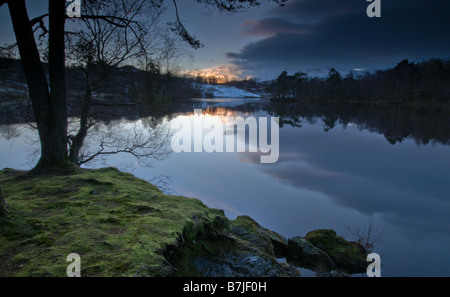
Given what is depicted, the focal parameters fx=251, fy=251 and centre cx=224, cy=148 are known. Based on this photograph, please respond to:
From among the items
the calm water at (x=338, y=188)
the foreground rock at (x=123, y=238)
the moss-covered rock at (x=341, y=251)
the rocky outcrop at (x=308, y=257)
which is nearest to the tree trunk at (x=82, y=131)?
the calm water at (x=338, y=188)

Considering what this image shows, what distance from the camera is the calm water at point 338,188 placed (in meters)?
7.96

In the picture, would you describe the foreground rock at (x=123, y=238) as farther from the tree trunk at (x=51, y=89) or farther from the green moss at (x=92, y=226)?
the tree trunk at (x=51, y=89)

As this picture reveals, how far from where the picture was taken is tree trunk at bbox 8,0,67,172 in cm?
611

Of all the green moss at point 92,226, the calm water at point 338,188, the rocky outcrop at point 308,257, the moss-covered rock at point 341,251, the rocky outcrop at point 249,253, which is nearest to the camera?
the green moss at point 92,226

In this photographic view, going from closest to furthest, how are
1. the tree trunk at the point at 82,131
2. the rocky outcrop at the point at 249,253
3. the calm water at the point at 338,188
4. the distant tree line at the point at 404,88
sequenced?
the rocky outcrop at the point at 249,253, the calm water at the point at 338,188, the tree trunk at the point at 82,131, the distant tree line at the point at 404,88

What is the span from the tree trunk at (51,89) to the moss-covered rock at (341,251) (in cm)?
746

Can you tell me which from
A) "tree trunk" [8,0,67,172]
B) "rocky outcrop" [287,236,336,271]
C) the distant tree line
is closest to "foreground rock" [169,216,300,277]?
"rocky outcrop" [287,236,336,271]

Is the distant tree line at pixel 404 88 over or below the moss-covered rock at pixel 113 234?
over

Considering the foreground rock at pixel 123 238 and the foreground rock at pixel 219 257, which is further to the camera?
the foreground rock at pixel 219 257

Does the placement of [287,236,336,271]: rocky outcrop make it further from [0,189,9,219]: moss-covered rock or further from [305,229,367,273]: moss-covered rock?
[0,189,9,219]: moss-covered rock

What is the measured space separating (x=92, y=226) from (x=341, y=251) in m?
5.96

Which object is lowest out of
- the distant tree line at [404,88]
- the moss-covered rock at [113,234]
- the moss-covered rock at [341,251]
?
the moss-covered rock at [341,251]

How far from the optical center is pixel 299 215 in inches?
383
